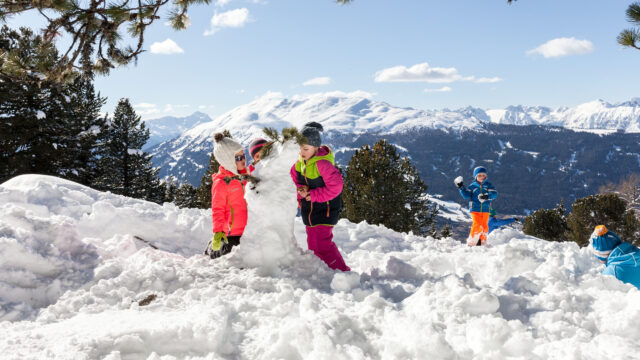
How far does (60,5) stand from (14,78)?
1.39 m

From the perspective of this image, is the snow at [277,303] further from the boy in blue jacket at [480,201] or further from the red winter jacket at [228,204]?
the boy in blue jacket at [480,201]

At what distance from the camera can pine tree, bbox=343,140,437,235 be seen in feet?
69.4

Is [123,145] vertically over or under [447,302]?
over

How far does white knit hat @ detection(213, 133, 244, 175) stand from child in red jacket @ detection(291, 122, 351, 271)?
2.49 feet

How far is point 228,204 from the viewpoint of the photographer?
4.49m

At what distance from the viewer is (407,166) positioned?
2352cm

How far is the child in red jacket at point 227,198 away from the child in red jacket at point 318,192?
0.75m

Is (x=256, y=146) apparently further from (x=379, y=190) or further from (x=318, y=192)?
(x=379, y=190)

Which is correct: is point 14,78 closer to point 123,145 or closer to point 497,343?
point 497,343

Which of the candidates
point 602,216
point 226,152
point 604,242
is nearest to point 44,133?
point 226,152

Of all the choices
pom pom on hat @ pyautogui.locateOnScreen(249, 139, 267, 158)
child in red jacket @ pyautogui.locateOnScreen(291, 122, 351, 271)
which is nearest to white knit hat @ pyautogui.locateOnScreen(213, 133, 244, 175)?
pom pom on hat @ pyautogui.locateOnScreen(249, 139, 267, 158)

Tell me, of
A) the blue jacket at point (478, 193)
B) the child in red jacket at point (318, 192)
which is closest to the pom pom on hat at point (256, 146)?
the child in red jacket at point (318, 192)

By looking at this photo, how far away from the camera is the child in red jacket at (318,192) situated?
13.8 ft

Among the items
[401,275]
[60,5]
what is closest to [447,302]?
[401,275]
